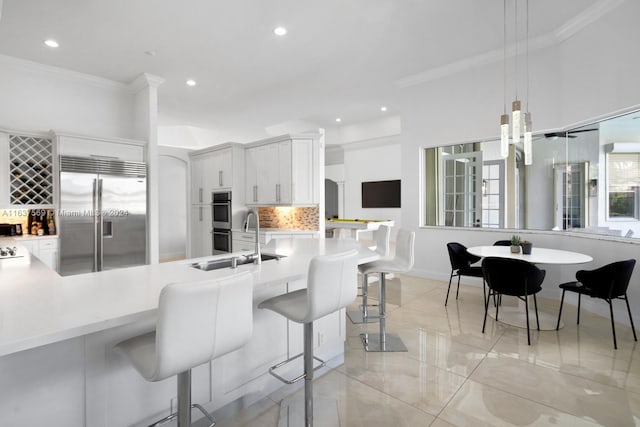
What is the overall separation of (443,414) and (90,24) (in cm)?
479

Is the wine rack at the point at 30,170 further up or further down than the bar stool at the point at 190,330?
further up

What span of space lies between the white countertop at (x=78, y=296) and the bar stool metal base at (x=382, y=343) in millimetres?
912

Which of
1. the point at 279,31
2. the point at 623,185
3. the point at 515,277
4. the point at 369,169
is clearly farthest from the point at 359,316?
the point at 369,169

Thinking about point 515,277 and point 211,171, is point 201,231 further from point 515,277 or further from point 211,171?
point 515,277

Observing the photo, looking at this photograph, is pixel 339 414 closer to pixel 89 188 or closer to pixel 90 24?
pixel 89 188

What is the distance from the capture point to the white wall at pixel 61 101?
4.16 meters

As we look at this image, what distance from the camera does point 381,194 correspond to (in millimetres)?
9117

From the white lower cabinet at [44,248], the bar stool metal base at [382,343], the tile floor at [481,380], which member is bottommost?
the tile floor at [481,380]

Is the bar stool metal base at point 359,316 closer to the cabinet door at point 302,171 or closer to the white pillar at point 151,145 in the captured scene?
the cabinet door at point 302,171

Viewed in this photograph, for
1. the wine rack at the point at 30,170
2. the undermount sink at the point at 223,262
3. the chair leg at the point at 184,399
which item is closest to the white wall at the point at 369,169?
the undermount sink at the point at 223,262

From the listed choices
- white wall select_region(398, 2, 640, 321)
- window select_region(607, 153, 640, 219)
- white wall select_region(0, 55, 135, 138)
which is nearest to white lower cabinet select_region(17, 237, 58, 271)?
white wall select_region(0, 55, 135, 138)

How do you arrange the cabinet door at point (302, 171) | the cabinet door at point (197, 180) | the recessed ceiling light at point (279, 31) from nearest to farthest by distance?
the recessed ceiling light at point (279, 31) → the cabinet door at point (302, 171) → the cabinet door at point (197, 180)

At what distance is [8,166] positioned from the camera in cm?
397

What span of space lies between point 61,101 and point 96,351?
4.58m
